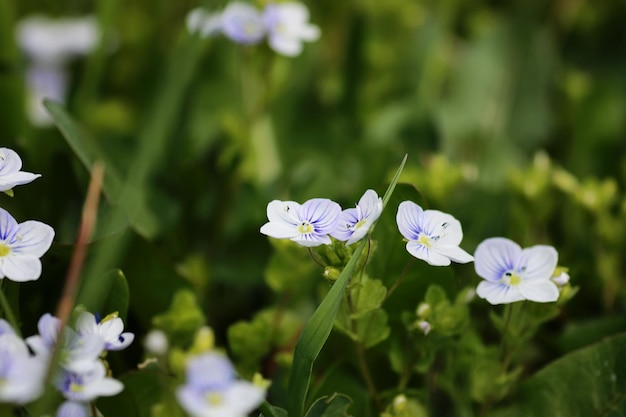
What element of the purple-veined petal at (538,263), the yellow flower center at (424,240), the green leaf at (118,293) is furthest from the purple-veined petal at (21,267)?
the purple-veined petal at (538,263)

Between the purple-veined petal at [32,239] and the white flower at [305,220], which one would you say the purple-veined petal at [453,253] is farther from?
the purple-veined petal at [32,239]

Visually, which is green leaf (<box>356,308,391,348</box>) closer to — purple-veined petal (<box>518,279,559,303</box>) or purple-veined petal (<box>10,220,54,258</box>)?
purple-veined petal (<box>518,279,559,303</box>)

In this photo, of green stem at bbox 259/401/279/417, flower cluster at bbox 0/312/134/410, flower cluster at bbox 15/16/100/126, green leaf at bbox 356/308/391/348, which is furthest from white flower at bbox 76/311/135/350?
flower cluster at bbox 15/16/100/126

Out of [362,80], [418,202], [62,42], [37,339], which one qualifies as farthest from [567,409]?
[62,42]

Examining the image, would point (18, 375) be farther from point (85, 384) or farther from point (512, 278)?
point (512, 278)

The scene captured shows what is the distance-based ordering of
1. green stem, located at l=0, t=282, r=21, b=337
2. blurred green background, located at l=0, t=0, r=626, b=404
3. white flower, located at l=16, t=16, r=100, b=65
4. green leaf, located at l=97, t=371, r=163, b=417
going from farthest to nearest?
white flower, located at l=16, t=16, r=100, b=65 → blurred green background, located at l=0, t=0, r=626, b=404 → green leaf, located at l=97, t=371, r=163, b=417 → green stem, located at l=0, t=282, r=21, b=337

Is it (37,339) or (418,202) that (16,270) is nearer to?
(37,339)
